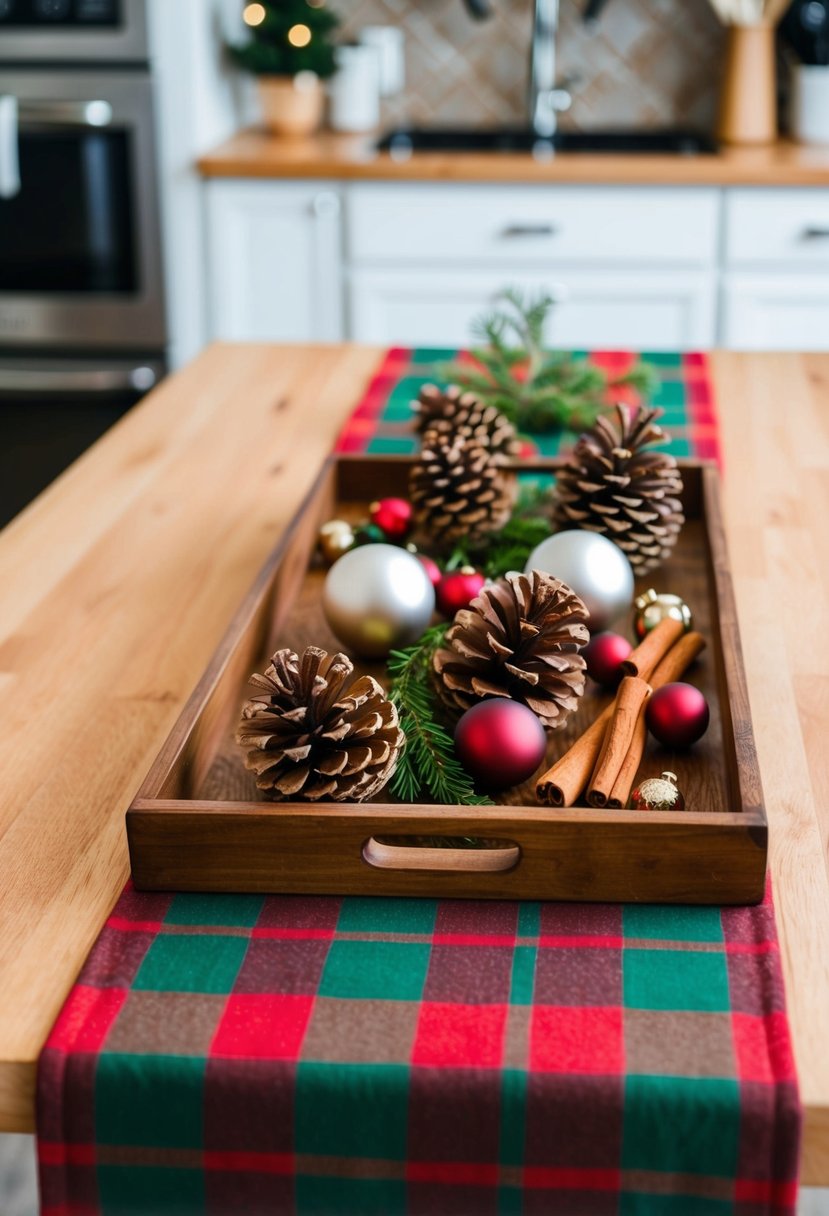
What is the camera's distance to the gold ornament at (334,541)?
3.60 feet

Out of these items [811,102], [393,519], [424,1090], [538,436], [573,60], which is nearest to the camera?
[424,1090]

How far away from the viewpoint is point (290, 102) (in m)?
3.03

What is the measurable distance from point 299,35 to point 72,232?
2.31 feet

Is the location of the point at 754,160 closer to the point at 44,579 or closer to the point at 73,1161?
the point at 44,579

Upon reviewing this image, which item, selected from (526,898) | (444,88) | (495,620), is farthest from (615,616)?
(444,88)

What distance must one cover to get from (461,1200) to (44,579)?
2.28 feet

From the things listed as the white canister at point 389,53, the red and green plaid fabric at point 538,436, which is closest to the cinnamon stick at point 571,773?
the red and green plaid fabric at point 538,436

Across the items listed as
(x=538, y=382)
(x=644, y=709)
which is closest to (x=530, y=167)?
(x=538, y=382)

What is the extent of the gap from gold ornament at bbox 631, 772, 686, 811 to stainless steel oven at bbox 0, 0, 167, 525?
2092 millimetres

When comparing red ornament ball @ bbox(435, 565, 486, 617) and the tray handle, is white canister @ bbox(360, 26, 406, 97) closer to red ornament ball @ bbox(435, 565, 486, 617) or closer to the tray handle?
red ornament ball @ bbox(435, 565, 486, 617)

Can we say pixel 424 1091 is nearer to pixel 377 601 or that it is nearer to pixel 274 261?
pixel 377 601

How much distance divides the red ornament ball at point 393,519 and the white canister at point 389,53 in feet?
7.66

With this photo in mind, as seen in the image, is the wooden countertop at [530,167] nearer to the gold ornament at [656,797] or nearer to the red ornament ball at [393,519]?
the red ornament ball at [393,519]

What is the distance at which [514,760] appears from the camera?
28.9 inches
